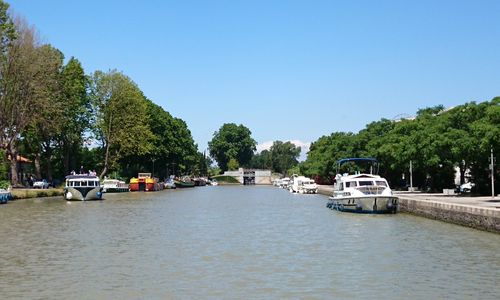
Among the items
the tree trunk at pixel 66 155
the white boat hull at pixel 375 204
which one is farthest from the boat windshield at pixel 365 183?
the tree trunk at pixel 66 155

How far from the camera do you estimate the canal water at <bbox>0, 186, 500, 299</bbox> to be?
21438mm

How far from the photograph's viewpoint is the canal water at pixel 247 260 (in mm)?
21438

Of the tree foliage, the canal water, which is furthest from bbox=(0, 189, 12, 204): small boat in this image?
the tree foliage

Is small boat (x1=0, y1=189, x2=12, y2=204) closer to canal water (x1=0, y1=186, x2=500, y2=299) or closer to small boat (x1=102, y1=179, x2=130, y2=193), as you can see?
canal water (x1=0, y1=186, x2=500, y2=299)

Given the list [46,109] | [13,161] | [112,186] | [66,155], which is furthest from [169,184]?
[46,109]

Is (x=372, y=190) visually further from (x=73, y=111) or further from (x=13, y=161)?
(x=73, y=111)

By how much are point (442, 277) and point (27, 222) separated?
32125 mm

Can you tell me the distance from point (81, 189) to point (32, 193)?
6.83m

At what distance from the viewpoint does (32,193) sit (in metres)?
82.6

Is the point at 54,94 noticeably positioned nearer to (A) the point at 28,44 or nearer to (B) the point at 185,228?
(A) the point at 28,44

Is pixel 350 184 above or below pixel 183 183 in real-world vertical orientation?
below

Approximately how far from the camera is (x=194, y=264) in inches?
1067

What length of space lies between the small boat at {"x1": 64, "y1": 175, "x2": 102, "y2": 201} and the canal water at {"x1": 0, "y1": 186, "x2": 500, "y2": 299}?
32557 millimetres

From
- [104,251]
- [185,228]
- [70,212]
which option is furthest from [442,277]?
[70,212]
